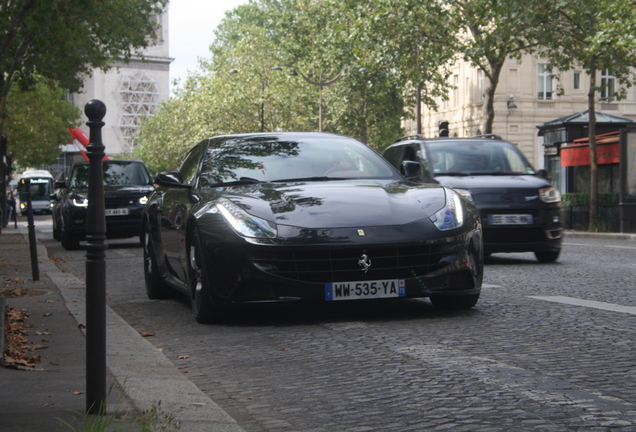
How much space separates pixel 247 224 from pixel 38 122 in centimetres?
5650

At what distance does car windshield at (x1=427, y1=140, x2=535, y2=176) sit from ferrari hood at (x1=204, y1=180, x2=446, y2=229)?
6552 millimetres

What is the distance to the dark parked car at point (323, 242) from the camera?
6520 mm

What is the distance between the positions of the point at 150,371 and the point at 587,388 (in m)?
2.21

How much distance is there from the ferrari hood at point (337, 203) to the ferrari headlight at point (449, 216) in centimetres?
4

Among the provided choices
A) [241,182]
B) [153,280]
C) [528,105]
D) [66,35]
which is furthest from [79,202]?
[528,105]

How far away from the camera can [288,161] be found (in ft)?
26.1

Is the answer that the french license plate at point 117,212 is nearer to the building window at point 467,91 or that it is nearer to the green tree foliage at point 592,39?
the green tree foliage at point 592,39

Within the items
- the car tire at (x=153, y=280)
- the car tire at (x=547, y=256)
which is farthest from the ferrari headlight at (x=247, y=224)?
the car tire at (x=547, y=256)

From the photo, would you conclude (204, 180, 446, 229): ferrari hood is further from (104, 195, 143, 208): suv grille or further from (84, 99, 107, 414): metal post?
(104, 195, 143, 208): suv grille

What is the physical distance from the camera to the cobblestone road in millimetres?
3975

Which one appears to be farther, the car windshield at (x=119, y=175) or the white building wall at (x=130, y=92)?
the white building wall at (x=130, y=92)

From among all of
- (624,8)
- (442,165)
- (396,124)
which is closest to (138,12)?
(624,8)

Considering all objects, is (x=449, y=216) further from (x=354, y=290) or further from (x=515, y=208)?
(x=515, y=208)

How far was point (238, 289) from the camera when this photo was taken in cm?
660
